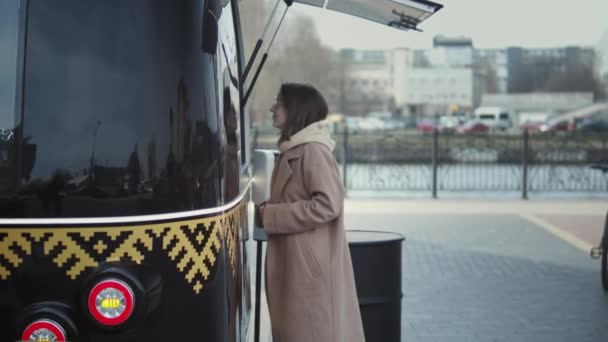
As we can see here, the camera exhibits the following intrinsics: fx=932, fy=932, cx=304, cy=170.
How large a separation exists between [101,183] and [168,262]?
0.34 meters

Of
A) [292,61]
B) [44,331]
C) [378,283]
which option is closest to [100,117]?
[44,331]

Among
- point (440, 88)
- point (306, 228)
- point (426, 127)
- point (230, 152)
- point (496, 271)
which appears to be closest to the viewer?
point (230, 152)

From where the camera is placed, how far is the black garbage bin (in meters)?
4.96

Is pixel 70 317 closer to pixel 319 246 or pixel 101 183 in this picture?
pixel 101 183

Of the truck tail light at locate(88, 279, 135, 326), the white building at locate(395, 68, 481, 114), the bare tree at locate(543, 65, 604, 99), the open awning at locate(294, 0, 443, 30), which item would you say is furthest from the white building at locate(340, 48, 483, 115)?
the truck tail light at locate(88, 279, 135, 326)

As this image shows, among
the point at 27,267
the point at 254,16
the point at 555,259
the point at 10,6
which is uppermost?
the point at 254,16

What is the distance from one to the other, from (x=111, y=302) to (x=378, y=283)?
2280 mm

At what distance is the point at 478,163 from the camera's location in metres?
26.7

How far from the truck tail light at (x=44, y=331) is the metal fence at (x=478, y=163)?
58.0ft

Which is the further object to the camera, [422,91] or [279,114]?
[422,91]

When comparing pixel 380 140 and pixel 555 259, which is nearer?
pixel 555 259

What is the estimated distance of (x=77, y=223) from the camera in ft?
9.64

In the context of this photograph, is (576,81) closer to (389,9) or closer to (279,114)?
(389,9)

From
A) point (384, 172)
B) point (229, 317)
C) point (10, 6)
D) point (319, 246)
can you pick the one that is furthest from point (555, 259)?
point (384, 172)
